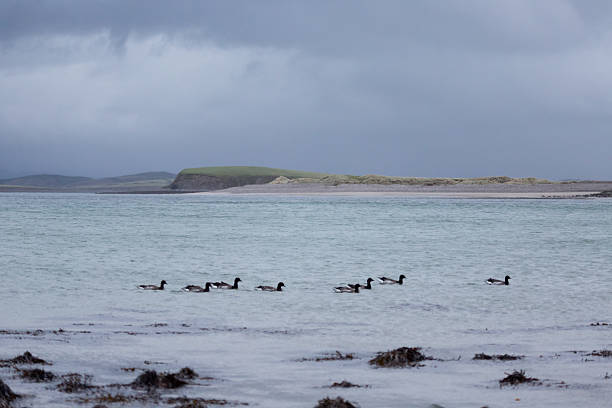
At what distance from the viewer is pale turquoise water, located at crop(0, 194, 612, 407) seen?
10016 mm

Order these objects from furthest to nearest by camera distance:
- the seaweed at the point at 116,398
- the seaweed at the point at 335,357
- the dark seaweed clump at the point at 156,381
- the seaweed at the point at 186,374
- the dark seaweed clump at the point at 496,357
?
1. the seaweed at the point at 335,357
2. the dark seaweed clump at the point at 496,357
3. the seaweed at the point at 186,374
4. the dark seaweed clump at the point at 156,381
5. the seaweed at the point at 116,398

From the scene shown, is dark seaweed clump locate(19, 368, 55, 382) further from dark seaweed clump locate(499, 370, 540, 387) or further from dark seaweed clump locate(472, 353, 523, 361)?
dark seaweed clump locate(472, 353, 523, 361)

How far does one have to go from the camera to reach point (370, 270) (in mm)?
26875

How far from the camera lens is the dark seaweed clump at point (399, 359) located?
10.9 m

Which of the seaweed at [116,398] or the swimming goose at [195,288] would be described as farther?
the swimming goose at [195,288]

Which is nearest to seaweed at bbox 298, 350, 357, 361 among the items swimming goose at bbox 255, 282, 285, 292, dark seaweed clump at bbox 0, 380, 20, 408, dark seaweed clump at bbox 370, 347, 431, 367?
dark seaweed clump at bbox 370, 347, 431, 367

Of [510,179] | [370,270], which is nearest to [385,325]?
[370,270]

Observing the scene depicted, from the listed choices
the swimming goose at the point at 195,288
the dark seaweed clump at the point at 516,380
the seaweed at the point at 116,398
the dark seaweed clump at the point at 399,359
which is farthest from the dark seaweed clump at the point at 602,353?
the swimming goose at the point at 195,288

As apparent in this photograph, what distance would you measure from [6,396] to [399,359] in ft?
17.4

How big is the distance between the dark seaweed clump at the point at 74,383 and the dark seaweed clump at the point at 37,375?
0.18m

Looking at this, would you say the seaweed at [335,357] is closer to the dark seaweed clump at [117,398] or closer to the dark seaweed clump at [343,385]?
the dark seaweed clump at [343,385]

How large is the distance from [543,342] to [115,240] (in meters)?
28.7

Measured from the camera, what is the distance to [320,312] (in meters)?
17.0

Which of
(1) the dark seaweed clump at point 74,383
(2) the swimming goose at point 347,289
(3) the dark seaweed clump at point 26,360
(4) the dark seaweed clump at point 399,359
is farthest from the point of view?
(2) the swimming goose at point 347,289
